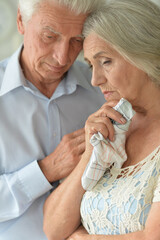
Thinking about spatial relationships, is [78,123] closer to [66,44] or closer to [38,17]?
[66,44]

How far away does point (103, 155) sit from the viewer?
1641 millimetres

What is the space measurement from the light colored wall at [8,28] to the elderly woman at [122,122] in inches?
41.9

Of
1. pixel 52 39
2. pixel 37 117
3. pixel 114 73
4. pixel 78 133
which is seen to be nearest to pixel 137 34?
pixel 114 73

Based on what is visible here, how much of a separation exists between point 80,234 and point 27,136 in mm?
603

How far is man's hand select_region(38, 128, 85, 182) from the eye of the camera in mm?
1929

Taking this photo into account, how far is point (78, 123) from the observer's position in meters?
2.15

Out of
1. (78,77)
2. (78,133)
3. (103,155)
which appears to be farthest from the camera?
(78,77)

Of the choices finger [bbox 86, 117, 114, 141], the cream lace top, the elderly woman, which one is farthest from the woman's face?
the cream lace top

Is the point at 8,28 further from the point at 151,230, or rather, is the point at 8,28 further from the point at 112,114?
the point at 151,230

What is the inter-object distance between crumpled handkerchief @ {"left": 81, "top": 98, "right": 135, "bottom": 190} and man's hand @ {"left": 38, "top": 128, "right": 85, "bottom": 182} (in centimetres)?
26

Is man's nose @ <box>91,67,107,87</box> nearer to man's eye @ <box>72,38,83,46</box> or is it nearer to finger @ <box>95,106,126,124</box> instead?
finger @ <box>95,106,126,124</box>

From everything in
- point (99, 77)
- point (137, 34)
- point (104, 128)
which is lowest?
point (104, 128)

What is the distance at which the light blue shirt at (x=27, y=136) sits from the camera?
1.91m

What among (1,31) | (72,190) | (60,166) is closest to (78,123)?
(60,166)
